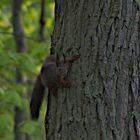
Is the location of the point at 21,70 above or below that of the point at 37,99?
below

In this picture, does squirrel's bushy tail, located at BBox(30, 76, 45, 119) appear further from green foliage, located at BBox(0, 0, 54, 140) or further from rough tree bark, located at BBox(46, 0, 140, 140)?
green foliage, located at BBox(0, 0, 54, 140)

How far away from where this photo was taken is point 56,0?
3.53 m

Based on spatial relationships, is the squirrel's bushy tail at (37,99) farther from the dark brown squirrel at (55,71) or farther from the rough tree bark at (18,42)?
the rough tree bark at (18,42)

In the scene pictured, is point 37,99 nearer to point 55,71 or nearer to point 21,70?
point 55,71

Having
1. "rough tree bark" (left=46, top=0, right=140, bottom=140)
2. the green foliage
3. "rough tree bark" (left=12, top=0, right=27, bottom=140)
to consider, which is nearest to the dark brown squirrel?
"rough tree bark" (left=46, top=0, right=140, bottom=140)

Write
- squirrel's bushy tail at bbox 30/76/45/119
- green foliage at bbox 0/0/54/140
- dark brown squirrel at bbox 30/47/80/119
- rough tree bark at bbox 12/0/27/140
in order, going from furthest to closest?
rough tree bark at bbox 12/0/27/140 < green foliage at bbox 0/0/54/140 < squirrel's bushy tail at bbox 30/76/45/119 < dark brown squirrel at bbox 30/47/80/119

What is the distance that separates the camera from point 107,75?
3238 mm

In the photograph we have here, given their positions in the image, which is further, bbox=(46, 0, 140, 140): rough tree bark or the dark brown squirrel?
the dark brown squirrel

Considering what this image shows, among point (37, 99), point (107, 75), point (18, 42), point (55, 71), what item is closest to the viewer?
point (107, 75)

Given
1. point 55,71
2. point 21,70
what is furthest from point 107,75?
point 21,70

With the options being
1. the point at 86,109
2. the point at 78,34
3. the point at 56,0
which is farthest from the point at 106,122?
the point at 56,0

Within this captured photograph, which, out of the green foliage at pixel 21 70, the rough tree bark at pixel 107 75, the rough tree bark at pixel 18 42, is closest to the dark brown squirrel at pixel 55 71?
the rough tree bark at pixel 107 75

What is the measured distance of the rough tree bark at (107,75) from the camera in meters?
3.23

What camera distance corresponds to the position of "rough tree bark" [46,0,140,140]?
3227 mm
